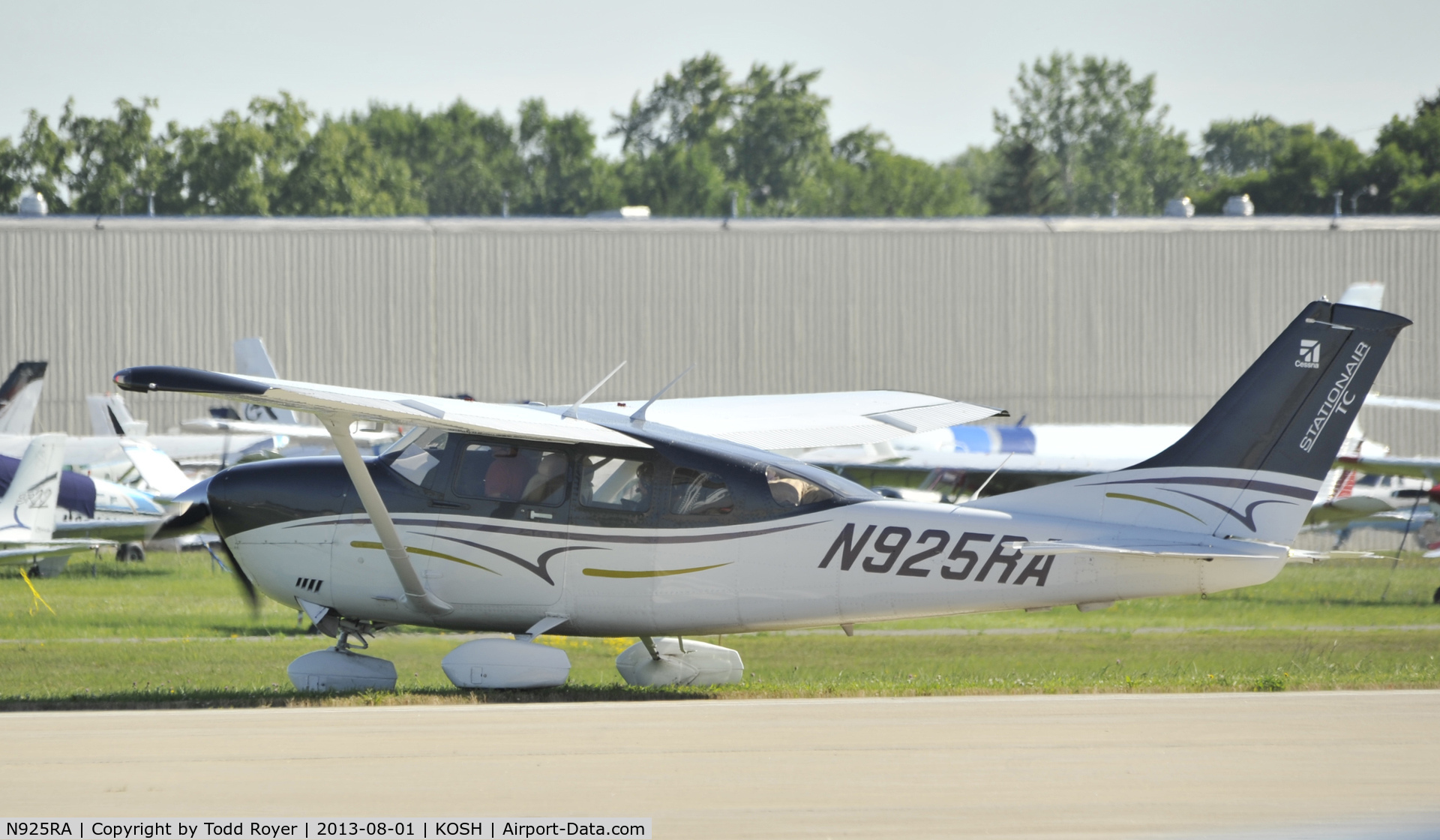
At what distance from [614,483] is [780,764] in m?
3.50

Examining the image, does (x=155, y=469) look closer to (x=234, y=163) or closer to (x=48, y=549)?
(x=48, y=549)

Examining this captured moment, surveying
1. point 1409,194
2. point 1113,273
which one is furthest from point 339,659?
point 1409,194

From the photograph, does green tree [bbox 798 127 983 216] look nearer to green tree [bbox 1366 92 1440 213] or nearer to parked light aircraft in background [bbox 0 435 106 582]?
green tree [bbox 1366 92 1440 213]

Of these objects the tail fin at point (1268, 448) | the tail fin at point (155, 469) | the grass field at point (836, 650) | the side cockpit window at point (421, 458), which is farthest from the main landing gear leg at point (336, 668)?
the tail fin at point (155, 469)

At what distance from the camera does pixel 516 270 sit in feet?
116

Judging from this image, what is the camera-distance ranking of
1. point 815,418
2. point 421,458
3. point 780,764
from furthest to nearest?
point 815,418 → point 421,458 → point 780,764

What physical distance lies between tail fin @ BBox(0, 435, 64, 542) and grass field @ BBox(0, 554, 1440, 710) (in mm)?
974

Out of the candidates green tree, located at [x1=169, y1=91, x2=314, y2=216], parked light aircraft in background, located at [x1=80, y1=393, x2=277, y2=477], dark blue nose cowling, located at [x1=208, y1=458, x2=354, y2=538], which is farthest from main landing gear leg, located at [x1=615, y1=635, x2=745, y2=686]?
green tree, located at [x1=169, y1=91, x2=314, y2=216]

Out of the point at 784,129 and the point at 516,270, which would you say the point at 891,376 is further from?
the point at 784,129

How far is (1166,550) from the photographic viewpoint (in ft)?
29.7

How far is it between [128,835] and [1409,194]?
77.5m

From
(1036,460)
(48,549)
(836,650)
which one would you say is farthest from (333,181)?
(836,650)

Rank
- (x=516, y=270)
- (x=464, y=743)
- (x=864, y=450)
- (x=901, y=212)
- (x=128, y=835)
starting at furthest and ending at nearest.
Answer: (x=901, y=212) < (x=516, y=270) < (x=864, y=450) < (x=464, y=743) < (x=128, y=835)
